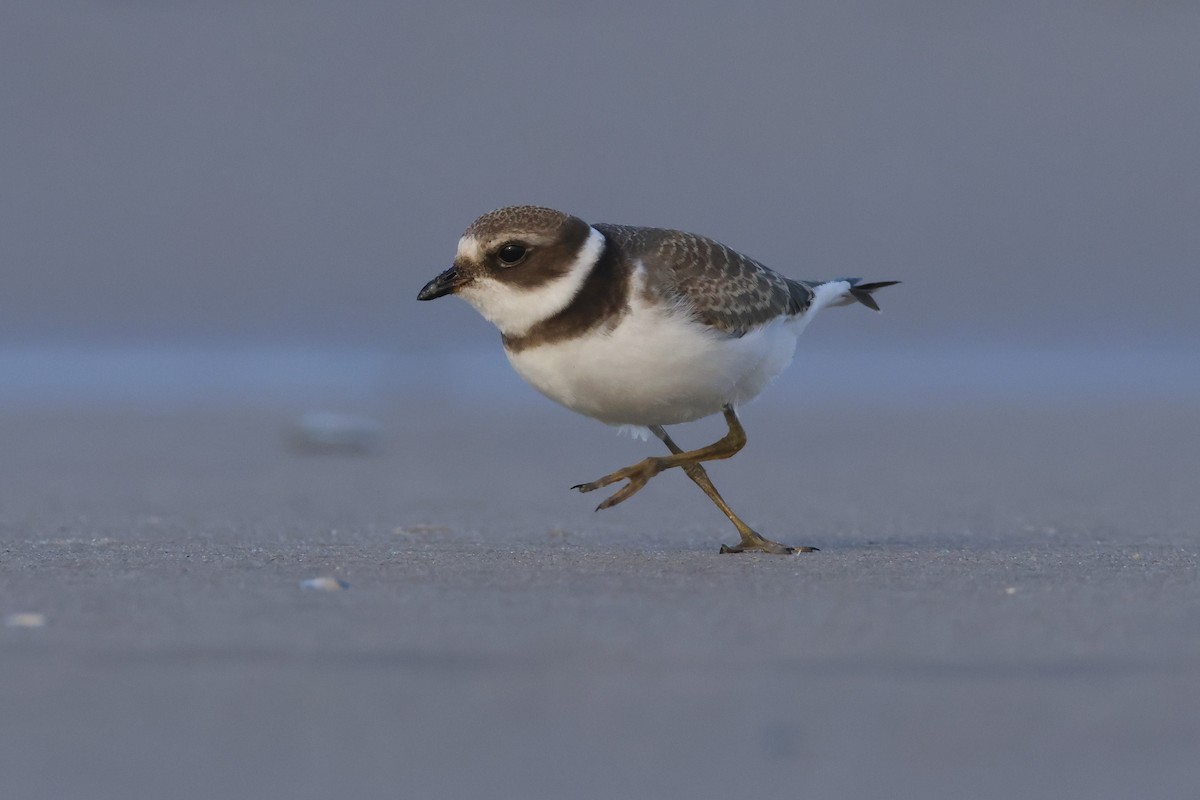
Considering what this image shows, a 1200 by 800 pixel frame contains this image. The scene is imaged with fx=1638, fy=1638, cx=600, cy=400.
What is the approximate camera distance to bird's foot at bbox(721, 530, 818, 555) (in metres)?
4.67

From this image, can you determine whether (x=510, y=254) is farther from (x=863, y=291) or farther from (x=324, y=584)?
(x=863, y=291)

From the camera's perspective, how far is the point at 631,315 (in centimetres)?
430

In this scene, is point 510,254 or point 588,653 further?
point 510,254

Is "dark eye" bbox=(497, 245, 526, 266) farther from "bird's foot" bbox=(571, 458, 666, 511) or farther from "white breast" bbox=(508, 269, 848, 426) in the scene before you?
"bird's foot" bbox=(571, 458, 666, 511)

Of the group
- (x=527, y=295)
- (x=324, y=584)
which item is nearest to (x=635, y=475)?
(x=527, y=295)

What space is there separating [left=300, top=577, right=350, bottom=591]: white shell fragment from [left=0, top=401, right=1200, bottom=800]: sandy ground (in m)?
0.04

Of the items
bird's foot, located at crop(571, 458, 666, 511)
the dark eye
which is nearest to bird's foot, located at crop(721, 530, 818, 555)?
bird's foot, located at crop(571, 458, 666, 511)

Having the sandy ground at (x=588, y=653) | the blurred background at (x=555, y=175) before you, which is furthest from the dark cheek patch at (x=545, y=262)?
the blurred background at (x=555, y=175)

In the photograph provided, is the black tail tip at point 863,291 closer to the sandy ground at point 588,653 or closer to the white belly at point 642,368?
the sandy ground at point 588,653

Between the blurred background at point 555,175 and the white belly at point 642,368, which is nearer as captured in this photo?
the white belly at point 642,368

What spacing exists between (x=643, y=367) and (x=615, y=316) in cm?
15

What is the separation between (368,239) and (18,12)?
4.79 metres

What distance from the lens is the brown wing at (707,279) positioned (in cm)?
446

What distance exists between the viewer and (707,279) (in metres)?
4.58
